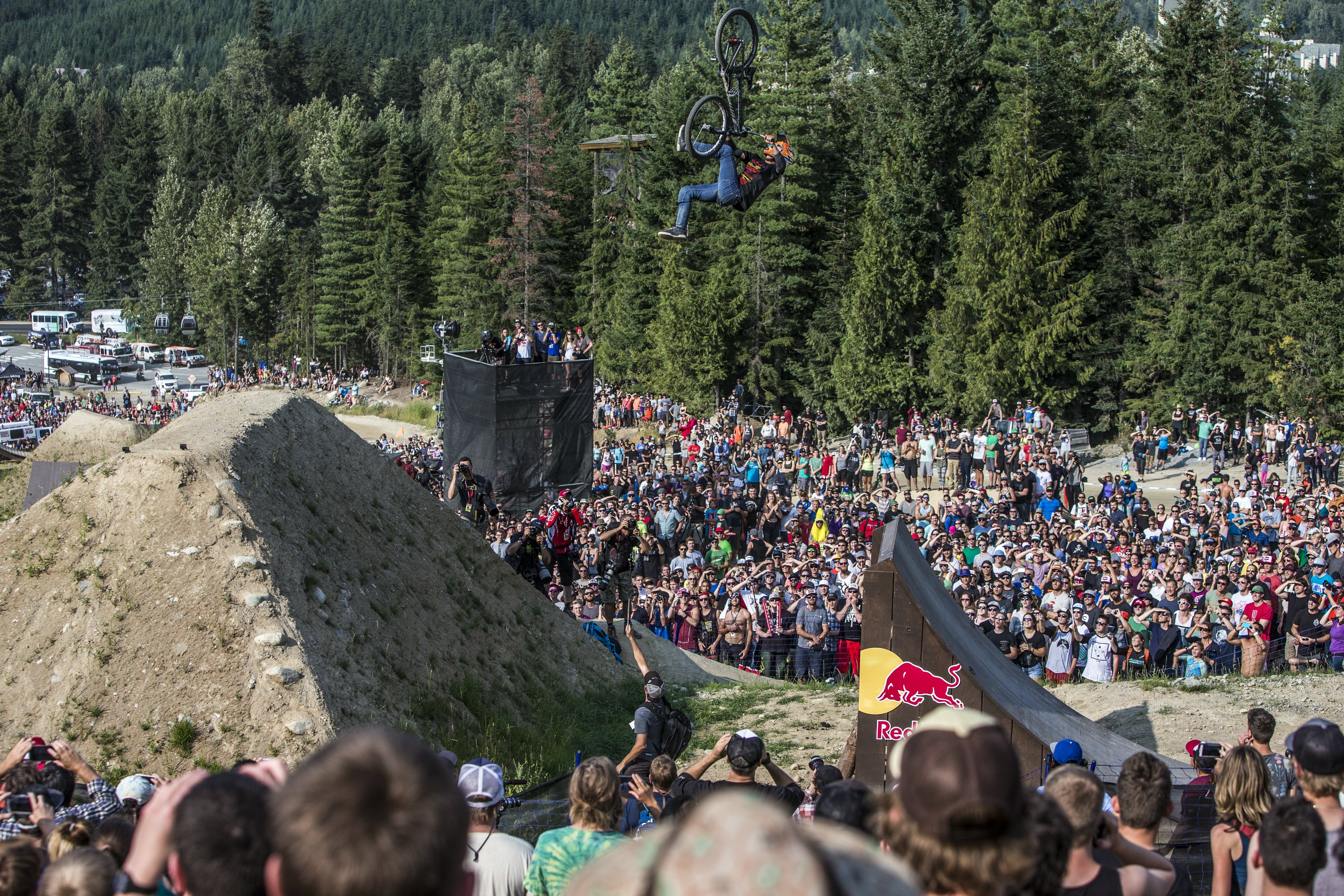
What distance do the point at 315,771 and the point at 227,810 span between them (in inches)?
23.6

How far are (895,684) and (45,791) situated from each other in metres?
Result: 6.16

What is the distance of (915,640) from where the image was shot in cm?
901

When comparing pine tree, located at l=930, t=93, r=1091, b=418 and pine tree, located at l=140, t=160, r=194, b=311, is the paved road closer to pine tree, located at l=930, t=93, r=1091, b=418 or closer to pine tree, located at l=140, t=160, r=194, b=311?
pine tree, located at l=140, t=160, r=194, b=311

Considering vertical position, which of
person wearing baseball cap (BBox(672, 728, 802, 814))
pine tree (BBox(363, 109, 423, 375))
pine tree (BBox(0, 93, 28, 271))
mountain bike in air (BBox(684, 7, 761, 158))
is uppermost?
pine tree (BBox(0, 93, 28, 271))

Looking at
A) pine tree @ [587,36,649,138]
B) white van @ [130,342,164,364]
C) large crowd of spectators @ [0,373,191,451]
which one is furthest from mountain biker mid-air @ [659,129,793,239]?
white van @ [130,342,164,364]

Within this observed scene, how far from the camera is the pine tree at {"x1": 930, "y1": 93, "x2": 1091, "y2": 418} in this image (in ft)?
125

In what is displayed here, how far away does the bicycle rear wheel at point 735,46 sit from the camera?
11530 mm

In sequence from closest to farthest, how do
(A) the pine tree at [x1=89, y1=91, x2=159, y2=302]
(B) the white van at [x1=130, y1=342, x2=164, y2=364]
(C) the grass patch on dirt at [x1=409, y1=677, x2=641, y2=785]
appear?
1. (C) the grass patch on dirt at [x1=409, y1=677, x2=641, y2=785]
2. (B) the white van at [x1=130, y1=342, x2=164, y2=364]
3. (A) the pine tree at [x1=89, y1=91, x2=159, y2=302]

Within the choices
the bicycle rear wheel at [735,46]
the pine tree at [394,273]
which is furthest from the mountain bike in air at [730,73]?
the pine tree at [394,273]

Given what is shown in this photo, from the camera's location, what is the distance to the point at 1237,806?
4473mm

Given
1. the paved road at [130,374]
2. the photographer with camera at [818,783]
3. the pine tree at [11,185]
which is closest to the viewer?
the photographer with camera at [818,783]

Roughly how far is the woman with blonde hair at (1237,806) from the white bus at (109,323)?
86.2 metres

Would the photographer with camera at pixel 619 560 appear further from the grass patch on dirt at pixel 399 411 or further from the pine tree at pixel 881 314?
the grass patch on dirt at pixel 399 411

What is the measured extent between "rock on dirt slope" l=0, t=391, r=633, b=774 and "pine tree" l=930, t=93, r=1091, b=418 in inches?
1139
